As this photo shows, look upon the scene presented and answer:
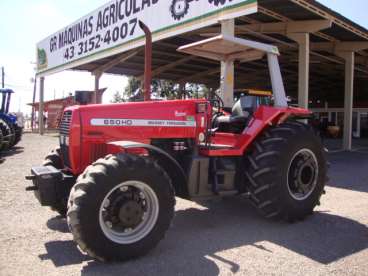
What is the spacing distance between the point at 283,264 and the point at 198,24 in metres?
9.08

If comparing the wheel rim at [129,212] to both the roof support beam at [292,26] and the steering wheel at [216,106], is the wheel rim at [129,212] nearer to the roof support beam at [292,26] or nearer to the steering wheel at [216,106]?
the steering wheel at [216,106]

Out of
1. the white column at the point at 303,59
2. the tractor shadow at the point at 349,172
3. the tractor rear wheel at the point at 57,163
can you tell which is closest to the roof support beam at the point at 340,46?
the white column at the point at 303,59

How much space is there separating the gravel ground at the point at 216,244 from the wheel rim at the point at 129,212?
287mm

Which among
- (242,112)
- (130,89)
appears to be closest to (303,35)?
(130,89)

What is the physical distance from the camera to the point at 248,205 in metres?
6.92

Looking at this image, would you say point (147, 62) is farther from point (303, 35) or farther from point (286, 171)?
point (303, 35)

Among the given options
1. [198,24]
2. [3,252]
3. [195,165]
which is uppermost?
[198,24]

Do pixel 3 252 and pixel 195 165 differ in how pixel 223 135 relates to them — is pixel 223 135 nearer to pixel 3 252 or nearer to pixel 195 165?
pixel 195 165

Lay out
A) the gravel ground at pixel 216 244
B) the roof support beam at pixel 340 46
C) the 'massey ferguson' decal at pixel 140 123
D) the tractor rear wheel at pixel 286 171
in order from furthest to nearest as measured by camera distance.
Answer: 1. the roof support beam at pixel 340 46
2. the tractor rear wheel at pixel 286 171
3. the 'massey ferguson' decal at pixel 140 123
4. the gravel ground at pixel 216 244

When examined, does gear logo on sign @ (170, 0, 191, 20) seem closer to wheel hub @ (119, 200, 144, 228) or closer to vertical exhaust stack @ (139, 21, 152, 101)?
vertical exhaust stack @ (139, 21, 152, 101)

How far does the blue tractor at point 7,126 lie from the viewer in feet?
49.6

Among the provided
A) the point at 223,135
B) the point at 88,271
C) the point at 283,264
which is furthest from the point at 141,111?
the point at 283,264

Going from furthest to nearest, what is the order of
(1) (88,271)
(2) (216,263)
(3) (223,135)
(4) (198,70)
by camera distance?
(4) (198,70) → (3) (223,135) → (2) (216,263) → (1) (88,271)

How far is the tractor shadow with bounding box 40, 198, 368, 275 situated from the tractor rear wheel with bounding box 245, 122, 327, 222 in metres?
0.26
